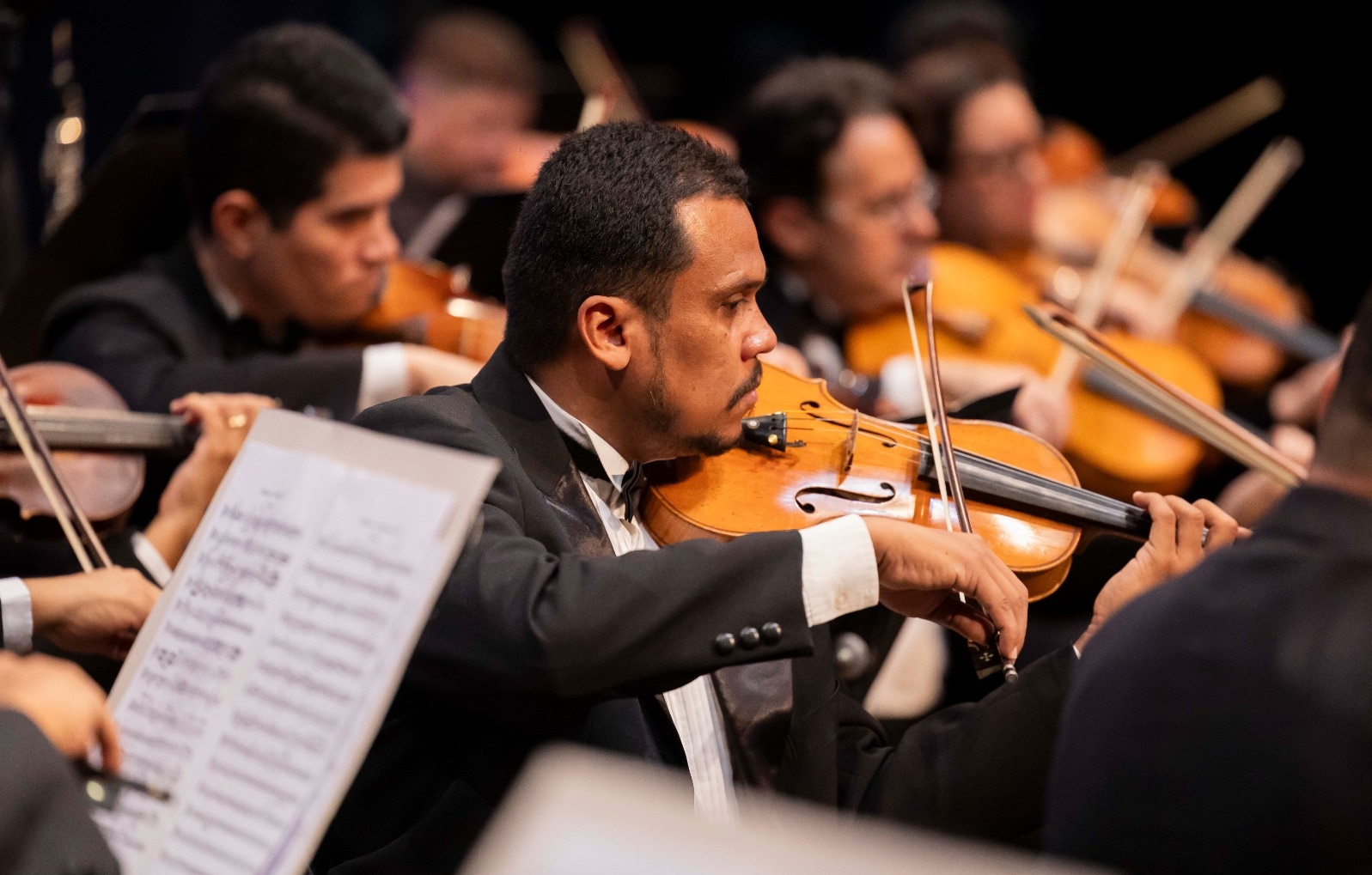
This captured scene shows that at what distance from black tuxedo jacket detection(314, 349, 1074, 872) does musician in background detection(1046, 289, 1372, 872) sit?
40cm

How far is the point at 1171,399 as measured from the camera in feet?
6.87

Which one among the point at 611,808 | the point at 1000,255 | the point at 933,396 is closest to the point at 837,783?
the point at 933,396

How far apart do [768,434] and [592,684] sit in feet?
1.61


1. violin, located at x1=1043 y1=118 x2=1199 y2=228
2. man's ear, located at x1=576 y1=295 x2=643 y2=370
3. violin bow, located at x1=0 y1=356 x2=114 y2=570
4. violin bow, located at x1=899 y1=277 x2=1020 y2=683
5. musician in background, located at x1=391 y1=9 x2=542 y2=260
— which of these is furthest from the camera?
violin, located at x1=1043 y1=118 x2=1199 y2=228

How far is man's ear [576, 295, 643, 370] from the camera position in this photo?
1635 millimetres

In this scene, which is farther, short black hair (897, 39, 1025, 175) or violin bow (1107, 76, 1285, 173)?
violin bow (1107, 76, 1285, 173)

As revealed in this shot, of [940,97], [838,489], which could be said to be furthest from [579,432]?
[940,97]

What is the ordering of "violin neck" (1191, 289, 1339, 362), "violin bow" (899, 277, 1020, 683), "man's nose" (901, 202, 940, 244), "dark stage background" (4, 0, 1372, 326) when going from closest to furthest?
1. "violin bow" (899, 277, 1020, 683)
2. "man's nose" (901, 202, 940, 244)
3. "violin neck" (1191, 289, 1339, 362)
4. "dark stage background" (4, 0, 1372, 326)

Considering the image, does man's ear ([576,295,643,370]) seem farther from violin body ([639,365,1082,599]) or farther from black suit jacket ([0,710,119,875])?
black suit jacket ([0,710,119,875])

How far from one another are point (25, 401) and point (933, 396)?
132 cm

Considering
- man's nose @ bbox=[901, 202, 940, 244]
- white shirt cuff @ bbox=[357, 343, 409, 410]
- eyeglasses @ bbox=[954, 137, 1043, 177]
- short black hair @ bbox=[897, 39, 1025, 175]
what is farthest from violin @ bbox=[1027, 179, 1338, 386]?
white shirt cuff @ bbox=[357, 343, 409, 410]

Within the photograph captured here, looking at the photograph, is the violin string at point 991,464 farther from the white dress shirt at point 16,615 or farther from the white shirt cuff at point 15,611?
the white shirt cuff at point 15,611

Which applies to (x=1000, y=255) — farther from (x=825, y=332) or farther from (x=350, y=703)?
(x=350, y=703)

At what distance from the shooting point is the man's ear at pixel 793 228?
3.41 m
